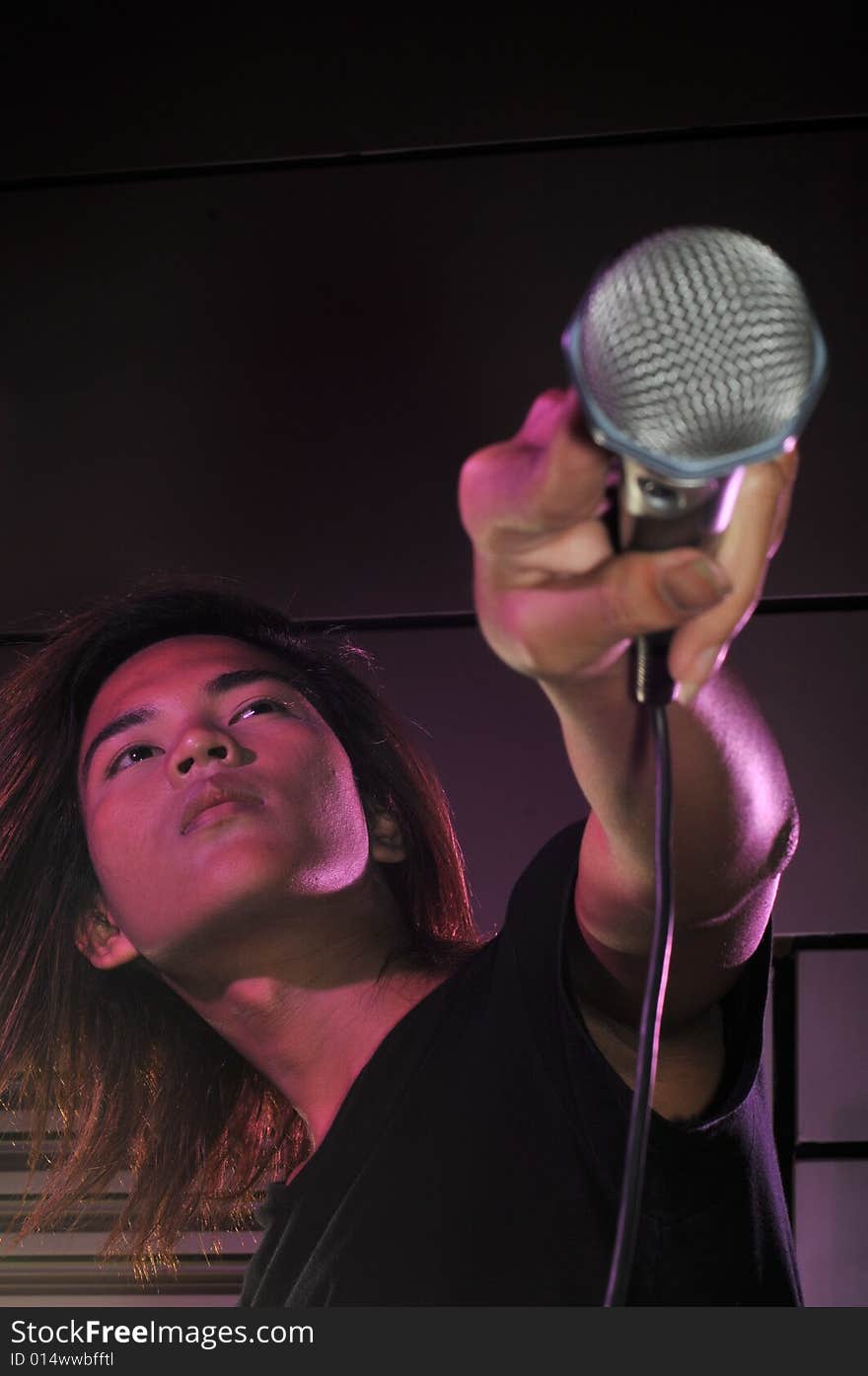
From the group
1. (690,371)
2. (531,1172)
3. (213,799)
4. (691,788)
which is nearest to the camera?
(690,371)

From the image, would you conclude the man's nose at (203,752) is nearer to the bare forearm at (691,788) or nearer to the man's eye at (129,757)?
the man's eye at (129,757)

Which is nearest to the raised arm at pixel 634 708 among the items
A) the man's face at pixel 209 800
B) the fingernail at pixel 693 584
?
the fingernail at pixel 693 584

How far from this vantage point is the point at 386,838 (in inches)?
51.0

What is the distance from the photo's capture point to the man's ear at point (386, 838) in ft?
4.19

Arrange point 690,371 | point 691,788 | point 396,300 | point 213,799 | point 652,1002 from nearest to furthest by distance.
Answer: point 690,371 < point 652,1002 < point 691,788 < point 213,799 < point 396,300

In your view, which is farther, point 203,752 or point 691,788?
point 203,752

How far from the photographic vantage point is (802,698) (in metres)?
1.45

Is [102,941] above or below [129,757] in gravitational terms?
below

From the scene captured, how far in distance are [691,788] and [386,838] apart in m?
0.57

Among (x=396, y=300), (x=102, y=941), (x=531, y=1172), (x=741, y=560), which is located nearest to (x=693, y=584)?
(x=741, y=560)

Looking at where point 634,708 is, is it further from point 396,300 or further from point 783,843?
point 396,300

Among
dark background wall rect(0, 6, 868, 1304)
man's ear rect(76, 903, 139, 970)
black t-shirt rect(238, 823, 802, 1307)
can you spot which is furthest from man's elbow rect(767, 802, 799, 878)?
man's ear rect(76, 903, 139, 970)

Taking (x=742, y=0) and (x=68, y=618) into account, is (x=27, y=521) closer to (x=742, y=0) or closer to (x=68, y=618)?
(x=68, y=618)

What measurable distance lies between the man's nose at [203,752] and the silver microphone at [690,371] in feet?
2.29
